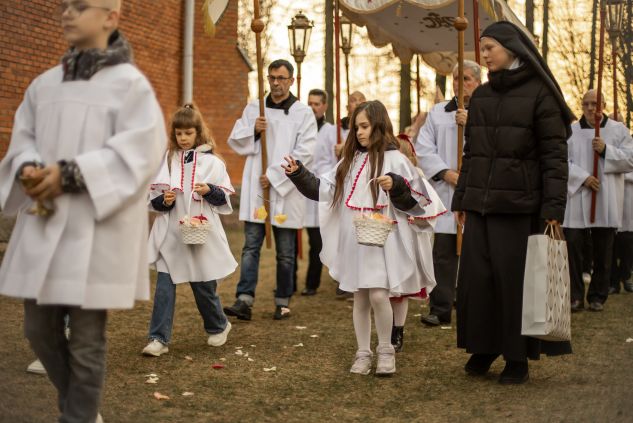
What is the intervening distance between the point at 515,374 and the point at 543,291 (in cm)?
74

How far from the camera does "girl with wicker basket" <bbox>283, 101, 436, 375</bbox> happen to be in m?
7.05

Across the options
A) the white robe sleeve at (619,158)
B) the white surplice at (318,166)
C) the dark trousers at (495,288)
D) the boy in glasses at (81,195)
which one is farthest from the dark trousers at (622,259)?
the boy in glasses at (81,195)

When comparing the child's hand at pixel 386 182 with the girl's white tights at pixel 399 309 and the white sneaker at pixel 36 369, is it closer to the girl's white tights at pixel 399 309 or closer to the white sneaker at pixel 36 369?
the girl's white tights at pixel 399 309

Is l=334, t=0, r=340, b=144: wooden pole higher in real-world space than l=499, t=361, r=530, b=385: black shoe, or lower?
higher

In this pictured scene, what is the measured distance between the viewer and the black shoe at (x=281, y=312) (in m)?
9.84

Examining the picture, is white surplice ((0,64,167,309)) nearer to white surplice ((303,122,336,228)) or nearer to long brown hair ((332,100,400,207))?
long brown hair ((332,100,400,207))

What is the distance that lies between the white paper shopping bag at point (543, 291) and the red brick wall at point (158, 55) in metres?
8.37

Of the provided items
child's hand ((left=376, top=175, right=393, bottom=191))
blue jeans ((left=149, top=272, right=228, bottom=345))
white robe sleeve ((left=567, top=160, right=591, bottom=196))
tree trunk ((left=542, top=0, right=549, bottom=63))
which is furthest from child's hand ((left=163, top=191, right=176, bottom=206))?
tree trunk ((left=542, top=0, right=549, bottom=63))

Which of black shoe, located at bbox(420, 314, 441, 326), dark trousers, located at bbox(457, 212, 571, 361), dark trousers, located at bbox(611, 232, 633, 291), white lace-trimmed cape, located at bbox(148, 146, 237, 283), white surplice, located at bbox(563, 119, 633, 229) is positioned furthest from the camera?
dark trousers, located at bbox(611, 232, 633, 291)

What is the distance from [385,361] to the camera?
712 cm

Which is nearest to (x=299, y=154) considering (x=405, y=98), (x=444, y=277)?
(x=444, y=277)

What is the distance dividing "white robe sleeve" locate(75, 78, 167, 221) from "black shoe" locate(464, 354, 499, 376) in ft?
10.8

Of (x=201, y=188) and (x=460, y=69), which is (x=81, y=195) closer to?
(x=201, y=188)

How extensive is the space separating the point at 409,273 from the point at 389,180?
0.71m
